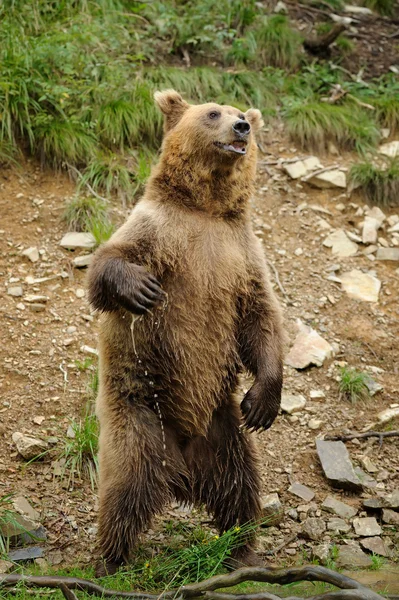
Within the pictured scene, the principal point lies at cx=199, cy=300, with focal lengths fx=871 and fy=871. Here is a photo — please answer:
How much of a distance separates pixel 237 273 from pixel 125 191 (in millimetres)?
3225

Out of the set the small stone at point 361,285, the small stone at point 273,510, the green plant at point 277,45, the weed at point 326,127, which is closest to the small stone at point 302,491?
the small stone at point 273,510

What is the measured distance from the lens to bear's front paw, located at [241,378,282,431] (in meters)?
5.43

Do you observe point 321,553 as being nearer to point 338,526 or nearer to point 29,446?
point 338,526

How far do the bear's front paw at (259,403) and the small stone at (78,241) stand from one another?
293cm

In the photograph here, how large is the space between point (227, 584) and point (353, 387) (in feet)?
10.3

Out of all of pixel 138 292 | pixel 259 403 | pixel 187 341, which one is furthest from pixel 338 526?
pixel 138 292

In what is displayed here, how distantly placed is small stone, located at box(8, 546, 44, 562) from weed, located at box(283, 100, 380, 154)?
5387 mm

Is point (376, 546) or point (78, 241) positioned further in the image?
point (78, 241)

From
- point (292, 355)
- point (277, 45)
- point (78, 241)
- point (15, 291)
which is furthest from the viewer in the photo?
point (277, 45)

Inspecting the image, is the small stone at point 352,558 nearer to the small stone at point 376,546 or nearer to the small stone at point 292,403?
the small stone at point 376,546

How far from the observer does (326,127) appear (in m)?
9.37

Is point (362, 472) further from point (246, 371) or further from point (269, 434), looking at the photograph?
point (246, 371)

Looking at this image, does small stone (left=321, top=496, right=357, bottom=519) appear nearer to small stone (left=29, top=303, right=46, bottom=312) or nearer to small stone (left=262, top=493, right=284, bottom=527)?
small stone (left=262, top=493, right=284, bottom=527)

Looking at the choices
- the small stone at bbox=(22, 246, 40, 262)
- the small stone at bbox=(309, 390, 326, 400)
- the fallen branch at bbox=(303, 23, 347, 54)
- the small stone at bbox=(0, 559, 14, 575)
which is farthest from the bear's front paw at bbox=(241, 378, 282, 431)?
the fallen branch at bbox=(303, 23, 347, 54)
